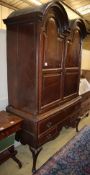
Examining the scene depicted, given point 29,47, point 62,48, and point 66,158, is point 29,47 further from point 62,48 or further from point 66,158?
point 66,158

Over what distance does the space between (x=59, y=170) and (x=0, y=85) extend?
4.42ft

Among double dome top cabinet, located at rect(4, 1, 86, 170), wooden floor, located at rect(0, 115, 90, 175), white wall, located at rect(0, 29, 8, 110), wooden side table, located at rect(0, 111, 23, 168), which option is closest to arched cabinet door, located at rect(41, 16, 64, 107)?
double dome top cabinet, located at rect(4, 1, 86, 170)

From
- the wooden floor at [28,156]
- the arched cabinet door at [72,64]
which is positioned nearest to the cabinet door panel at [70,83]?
the arched cabinet door at [72,64]

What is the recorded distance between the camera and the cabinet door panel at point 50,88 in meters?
1.95

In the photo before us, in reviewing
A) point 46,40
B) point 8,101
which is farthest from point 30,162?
point 46,40

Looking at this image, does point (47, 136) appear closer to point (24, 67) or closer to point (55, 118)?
point (55, 118)

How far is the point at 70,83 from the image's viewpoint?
257 cm

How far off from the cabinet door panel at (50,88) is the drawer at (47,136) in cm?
41

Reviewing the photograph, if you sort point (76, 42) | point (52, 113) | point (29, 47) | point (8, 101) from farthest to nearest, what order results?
point (76, 42), point (8, 101), point (52, 113), point (29, 47)

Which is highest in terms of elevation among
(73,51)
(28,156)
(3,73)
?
(73,51)

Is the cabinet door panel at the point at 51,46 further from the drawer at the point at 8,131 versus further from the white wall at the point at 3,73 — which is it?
the drawer at the point at 8,131

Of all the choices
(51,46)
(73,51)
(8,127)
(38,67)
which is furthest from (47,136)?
(73,51)

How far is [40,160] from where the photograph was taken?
→ 2.22 m

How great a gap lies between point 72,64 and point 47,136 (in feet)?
3.89
